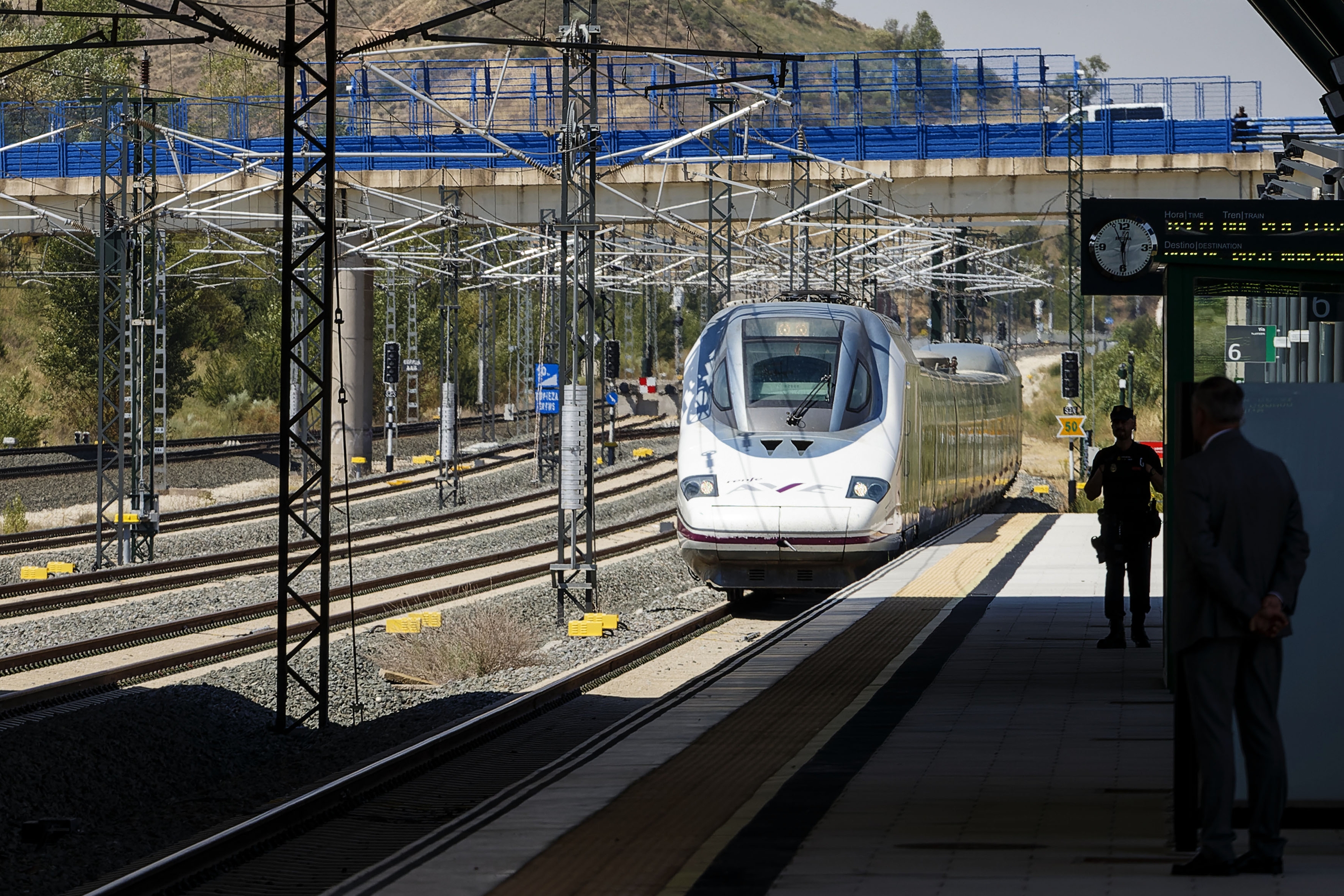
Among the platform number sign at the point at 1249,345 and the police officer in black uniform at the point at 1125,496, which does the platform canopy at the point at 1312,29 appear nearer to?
the police officer in black uniform at the point at 1125,496

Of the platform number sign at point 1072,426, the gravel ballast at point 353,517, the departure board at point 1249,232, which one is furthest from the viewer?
the platform number sign at point 1072,426

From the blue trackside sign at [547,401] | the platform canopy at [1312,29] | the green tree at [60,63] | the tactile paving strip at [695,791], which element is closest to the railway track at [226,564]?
the blue trackside sign at [547,401]

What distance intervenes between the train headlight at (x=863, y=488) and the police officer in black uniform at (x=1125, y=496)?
5.67 metres

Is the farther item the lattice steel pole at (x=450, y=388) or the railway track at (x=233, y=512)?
the lattice steel pole at (x=450, y=388)

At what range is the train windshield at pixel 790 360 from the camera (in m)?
17.7

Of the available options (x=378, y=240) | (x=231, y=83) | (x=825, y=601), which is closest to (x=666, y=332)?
(x=231, y=83)

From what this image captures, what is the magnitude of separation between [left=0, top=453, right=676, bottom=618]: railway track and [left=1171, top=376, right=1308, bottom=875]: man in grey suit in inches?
464

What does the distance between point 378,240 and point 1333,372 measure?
68.7 ft

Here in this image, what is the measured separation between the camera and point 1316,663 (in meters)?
5.88

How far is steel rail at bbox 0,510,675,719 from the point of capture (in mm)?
13555

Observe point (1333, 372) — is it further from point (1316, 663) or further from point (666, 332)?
point (666, 332)

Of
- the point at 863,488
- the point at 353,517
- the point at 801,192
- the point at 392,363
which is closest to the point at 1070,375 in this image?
the point at 801,192

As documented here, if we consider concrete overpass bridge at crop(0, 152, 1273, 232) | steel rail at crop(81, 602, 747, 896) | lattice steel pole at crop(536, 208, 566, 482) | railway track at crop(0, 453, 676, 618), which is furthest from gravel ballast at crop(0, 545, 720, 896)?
concrete overpass bridge at crop(0, 152, 1273, 232)

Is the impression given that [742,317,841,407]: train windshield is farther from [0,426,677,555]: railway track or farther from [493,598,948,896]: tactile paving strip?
[0,426,677,555]: railway track
